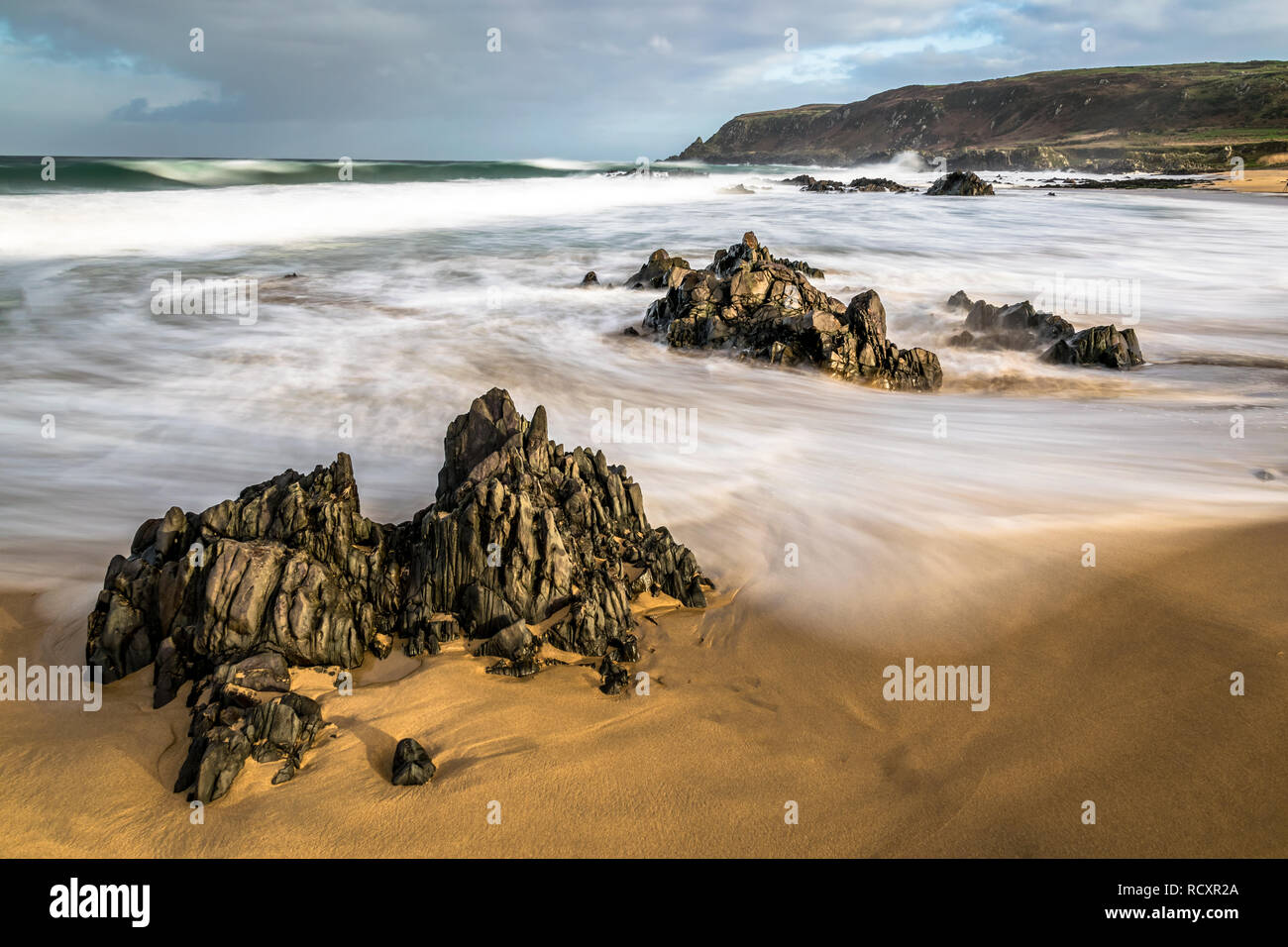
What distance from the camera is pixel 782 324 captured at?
11109 millimetres

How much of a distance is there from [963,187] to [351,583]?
4981 cm

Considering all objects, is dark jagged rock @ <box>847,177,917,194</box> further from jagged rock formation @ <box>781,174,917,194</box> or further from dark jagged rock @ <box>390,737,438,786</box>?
dark jagged rock @ <box>390,737,438,786</box>

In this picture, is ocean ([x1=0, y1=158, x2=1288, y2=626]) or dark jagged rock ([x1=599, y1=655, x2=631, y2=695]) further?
ocean ([x1=0, y1=158, x2=1288, y2=626])

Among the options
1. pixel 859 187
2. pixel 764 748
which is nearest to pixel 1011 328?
pixel 764 748

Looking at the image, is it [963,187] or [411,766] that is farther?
[963,187]

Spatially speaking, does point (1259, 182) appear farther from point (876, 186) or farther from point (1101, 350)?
point (1101, 350)

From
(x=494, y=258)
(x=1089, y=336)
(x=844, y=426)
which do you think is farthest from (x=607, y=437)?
(x=494, y=258)

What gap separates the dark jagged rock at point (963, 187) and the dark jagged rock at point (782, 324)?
3826 centimetres

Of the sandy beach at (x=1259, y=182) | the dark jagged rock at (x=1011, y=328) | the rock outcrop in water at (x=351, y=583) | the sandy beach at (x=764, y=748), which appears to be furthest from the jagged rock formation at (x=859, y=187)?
the sandy beach at (x=764, y=748)

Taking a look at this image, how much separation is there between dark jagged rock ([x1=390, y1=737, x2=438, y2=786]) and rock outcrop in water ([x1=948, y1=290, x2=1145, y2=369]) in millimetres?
10699

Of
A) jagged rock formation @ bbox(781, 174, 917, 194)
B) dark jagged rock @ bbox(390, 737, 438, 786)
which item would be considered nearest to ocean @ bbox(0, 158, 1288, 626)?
dark jagged rock @ bbox(390, 737, 438, 786)

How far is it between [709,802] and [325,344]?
10.6m

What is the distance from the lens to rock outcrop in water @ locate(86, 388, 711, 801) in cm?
356

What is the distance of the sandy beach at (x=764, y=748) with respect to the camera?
291 centimetres
